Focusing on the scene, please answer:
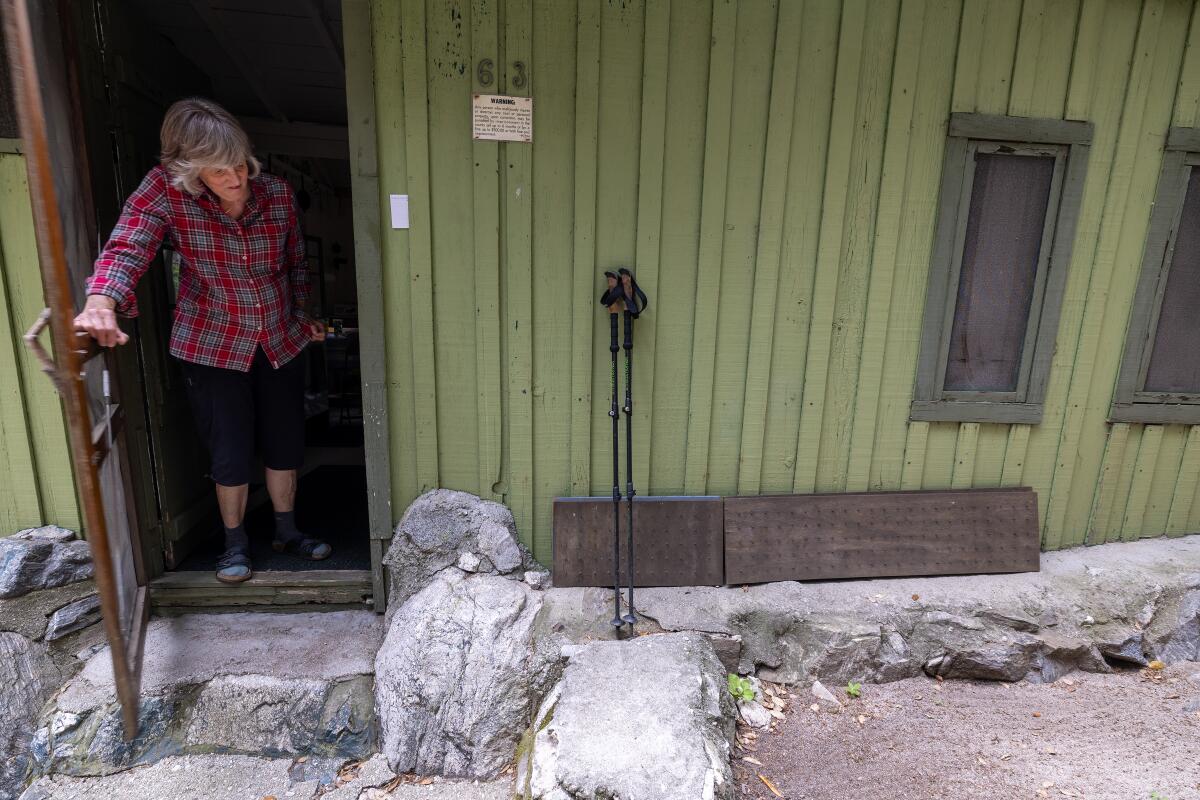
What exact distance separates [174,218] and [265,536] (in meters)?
1.74

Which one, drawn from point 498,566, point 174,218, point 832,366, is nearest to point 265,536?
point 498,566

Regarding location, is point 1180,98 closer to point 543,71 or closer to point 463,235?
point 543,71

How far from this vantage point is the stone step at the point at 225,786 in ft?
7.13

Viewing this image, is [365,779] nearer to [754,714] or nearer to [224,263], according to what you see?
[754,714]

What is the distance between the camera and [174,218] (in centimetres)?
218

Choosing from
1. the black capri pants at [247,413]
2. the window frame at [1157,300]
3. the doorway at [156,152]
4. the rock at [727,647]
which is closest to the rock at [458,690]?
the doorway at [156,152]

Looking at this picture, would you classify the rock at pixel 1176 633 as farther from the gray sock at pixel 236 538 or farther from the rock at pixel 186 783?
the gray sock at pixel 236 538

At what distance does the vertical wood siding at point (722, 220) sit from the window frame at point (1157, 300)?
2.3 inches

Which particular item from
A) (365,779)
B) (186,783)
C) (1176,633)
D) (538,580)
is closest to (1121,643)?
(1176,633)

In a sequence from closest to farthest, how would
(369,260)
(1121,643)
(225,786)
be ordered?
1. (225,786)
2. (369,260)
3. (1121,643)

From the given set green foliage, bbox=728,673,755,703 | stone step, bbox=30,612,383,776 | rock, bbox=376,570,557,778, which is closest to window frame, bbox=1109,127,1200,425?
green foliage, bbox=728,673,755,703

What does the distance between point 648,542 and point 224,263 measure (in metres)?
2.14

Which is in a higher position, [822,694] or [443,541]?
[443,541]

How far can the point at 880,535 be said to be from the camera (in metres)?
2.79
